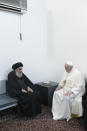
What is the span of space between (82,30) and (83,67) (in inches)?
34.0

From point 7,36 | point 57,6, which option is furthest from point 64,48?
point 7,36

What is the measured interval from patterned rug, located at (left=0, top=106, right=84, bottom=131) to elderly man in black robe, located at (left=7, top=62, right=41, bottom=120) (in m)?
0.16

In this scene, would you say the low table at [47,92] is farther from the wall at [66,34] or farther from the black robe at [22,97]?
the wall at [66,34]

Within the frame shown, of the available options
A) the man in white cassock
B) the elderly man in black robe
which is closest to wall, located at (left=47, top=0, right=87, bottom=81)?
the man in white cassock

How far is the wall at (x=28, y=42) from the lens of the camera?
3.62 meters

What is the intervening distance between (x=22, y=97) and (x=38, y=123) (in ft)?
1.94

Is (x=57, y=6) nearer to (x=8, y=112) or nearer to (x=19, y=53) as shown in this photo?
(x=19, y=53)

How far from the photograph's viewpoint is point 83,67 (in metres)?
3.74

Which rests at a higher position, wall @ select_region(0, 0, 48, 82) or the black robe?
wall @ select_region(0, 0, 48, 82)

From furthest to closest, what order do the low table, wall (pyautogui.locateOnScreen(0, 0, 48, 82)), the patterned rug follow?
the low table
wall (pyautogui.locateOnScreen(0, 0, 48, 82))
the patterned rug

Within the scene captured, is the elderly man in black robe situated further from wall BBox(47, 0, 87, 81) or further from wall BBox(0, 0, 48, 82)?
wall BBox(47, 0, 87, 81)

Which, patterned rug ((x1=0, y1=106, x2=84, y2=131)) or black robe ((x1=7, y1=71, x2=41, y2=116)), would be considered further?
black robe ((x1=7, y1=71, x2=41, y2=116))

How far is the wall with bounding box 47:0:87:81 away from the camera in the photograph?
371cm

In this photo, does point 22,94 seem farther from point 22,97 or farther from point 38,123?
point 38,123
